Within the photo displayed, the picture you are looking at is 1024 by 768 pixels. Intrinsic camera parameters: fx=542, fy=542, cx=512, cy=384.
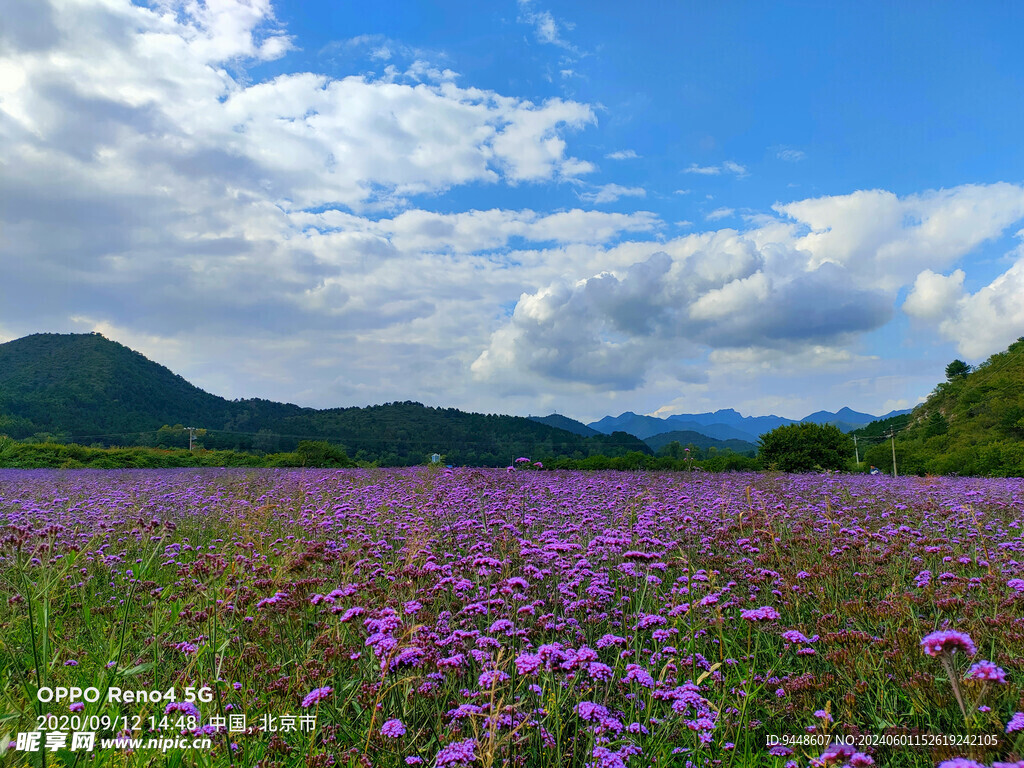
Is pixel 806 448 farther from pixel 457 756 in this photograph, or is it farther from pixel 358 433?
pixel 358 433

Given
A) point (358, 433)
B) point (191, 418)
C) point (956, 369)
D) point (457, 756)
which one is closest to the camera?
point (457, 756)

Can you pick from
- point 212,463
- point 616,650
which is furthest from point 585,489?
point 212,463

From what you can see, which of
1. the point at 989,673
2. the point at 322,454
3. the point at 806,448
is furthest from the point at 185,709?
the point at 806,448

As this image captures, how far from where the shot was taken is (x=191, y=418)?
52094 mm

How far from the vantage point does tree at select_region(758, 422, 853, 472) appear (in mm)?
22859

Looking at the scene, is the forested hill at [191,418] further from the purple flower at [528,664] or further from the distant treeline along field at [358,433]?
the purple flower at [528,664]

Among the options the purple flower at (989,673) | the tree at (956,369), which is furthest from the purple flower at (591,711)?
the tree at (956,369)

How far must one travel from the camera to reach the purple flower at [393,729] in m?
2.34

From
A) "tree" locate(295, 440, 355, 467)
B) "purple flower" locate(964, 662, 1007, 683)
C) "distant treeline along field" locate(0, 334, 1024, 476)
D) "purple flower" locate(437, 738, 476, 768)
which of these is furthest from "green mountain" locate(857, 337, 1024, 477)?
"tree" locate(295, 440, 355, 467)

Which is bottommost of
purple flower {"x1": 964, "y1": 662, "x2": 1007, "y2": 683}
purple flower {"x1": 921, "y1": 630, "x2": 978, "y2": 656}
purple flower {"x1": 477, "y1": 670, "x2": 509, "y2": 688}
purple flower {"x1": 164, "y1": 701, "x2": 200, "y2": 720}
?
purple flower {"x1": 164, "y1": 701, "x2": 200, "y2": 720}

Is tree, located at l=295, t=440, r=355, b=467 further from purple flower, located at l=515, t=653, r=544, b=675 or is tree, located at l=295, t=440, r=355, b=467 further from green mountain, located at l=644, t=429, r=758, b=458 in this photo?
purple flower, located at l=515, t=653, r=544, b=675

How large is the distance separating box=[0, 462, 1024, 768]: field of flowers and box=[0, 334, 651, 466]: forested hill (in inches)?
709

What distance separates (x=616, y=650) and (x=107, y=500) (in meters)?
8.60

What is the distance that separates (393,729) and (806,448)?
80.8 ft
